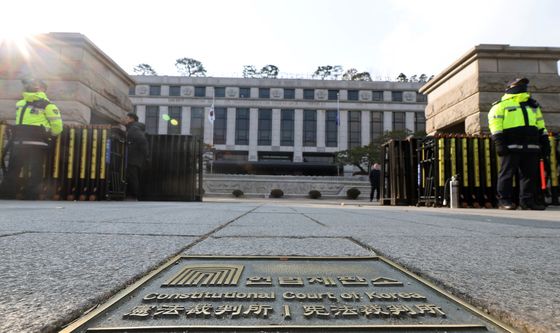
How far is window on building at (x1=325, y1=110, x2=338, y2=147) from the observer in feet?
196

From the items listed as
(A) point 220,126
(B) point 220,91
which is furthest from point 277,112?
(B) point 220,91

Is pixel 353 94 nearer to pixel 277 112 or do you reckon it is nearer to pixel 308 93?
pixel 308 93

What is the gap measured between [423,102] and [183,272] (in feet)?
215

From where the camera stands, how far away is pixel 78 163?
9094mm

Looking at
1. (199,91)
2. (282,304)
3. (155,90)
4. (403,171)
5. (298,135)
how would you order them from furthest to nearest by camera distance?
1. (155,90)
2. (199,91)
3. (298,135)
4. (403,171)
5. (282,304)

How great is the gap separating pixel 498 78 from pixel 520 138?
14.7ft

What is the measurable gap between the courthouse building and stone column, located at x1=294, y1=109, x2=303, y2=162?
16 centimetres

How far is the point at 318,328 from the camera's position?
0.87m

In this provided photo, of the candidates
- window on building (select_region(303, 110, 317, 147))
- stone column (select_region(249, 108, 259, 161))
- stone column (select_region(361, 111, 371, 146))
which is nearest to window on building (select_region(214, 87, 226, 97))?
stone column (select_region(249, 108, 259, 161))

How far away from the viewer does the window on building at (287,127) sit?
60.3 m

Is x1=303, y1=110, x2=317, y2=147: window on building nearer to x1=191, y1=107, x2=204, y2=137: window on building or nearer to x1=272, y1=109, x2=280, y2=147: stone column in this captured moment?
x1=272, y1=109, x2=280, y2=147: stone column

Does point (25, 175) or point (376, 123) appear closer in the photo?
point (25, 175)

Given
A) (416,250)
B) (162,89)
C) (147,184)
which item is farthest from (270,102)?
(416,250)

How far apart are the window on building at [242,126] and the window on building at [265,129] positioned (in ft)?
6.92
